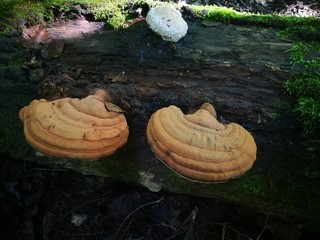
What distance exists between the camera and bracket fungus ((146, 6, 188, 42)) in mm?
3139

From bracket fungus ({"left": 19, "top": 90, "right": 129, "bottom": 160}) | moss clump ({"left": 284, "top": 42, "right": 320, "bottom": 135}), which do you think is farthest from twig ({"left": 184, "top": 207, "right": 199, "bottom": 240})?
moss clump ({"left": 284, "top": 42, "right": 320, "bottom": 135})

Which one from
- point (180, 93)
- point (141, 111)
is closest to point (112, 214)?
point (141, 111)

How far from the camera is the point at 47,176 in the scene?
3.32 meters

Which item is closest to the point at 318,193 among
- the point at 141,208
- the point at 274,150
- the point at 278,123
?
the point at 274,150

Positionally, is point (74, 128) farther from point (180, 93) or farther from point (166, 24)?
point (166, 24)

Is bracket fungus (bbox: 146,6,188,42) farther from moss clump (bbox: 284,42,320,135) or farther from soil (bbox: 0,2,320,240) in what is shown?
moss clump (bbox: 284,42,320,135)

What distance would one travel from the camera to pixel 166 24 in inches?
123

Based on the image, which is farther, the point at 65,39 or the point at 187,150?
the point at 65,39

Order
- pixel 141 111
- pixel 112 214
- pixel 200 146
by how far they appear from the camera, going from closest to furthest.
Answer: pixel 200 146, pixel 141 111, pixel 112 214

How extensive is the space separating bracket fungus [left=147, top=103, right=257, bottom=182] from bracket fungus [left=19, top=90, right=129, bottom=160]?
339 millimetres

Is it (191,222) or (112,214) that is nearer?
(191,222)

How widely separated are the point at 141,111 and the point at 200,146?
832 mm

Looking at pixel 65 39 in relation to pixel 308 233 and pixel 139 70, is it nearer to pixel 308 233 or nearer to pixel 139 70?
pixel 139 70

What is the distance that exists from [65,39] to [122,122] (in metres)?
1.58
